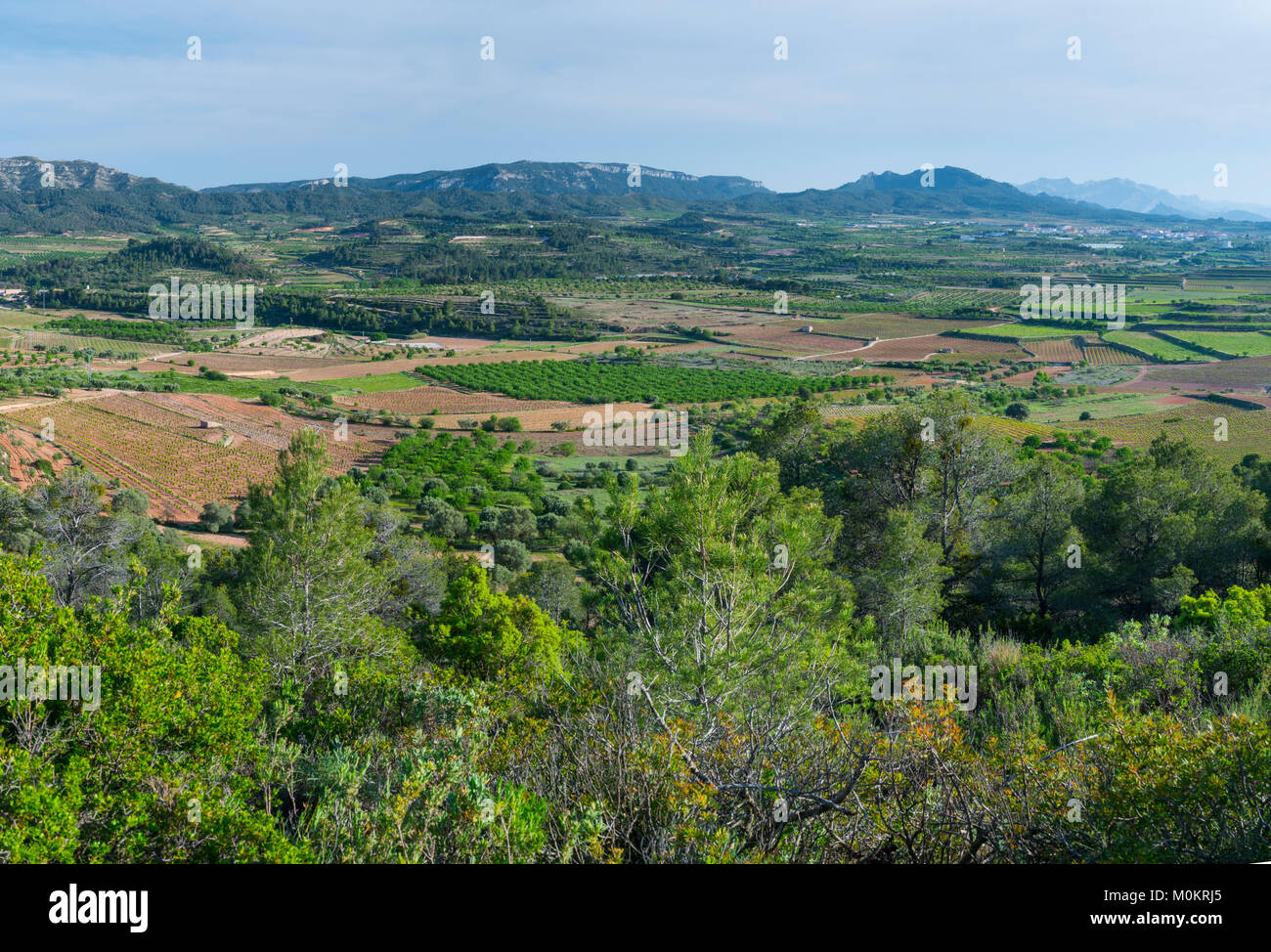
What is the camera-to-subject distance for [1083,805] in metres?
5.93

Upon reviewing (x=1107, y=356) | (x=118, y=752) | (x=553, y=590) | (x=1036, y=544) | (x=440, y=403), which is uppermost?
(x=1107, y=356)

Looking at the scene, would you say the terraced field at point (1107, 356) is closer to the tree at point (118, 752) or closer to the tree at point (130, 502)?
the tree at point (130, 502)

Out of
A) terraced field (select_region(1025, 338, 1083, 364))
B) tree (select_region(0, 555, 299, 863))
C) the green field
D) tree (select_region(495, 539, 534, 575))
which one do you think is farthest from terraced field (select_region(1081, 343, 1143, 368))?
tree (select_region(0, 555, 299, 863))

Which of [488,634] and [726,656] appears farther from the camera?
[488,634]

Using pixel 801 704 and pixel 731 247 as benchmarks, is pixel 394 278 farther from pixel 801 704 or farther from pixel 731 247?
pixel 801 704

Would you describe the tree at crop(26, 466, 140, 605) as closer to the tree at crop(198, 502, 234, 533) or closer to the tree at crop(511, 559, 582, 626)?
the tree at crop(198, 502, 234, 533)

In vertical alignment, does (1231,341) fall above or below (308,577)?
above

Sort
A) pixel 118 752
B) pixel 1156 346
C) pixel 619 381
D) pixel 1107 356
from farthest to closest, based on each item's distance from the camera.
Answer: pixel 1156 346, pixel 1107 356, pixel 619 381, pixel 118 752

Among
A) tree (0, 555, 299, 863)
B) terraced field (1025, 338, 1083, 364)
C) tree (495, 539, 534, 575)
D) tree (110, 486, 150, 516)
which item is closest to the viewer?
tree (0, 555, 299, 863)

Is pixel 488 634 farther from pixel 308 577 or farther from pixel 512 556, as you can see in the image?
pixel 512 556

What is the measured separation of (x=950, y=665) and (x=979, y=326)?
100 m

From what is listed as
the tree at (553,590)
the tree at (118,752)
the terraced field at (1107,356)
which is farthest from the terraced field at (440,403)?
the tree at (118,752)

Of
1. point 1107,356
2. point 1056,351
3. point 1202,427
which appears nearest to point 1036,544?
point 1202,427
